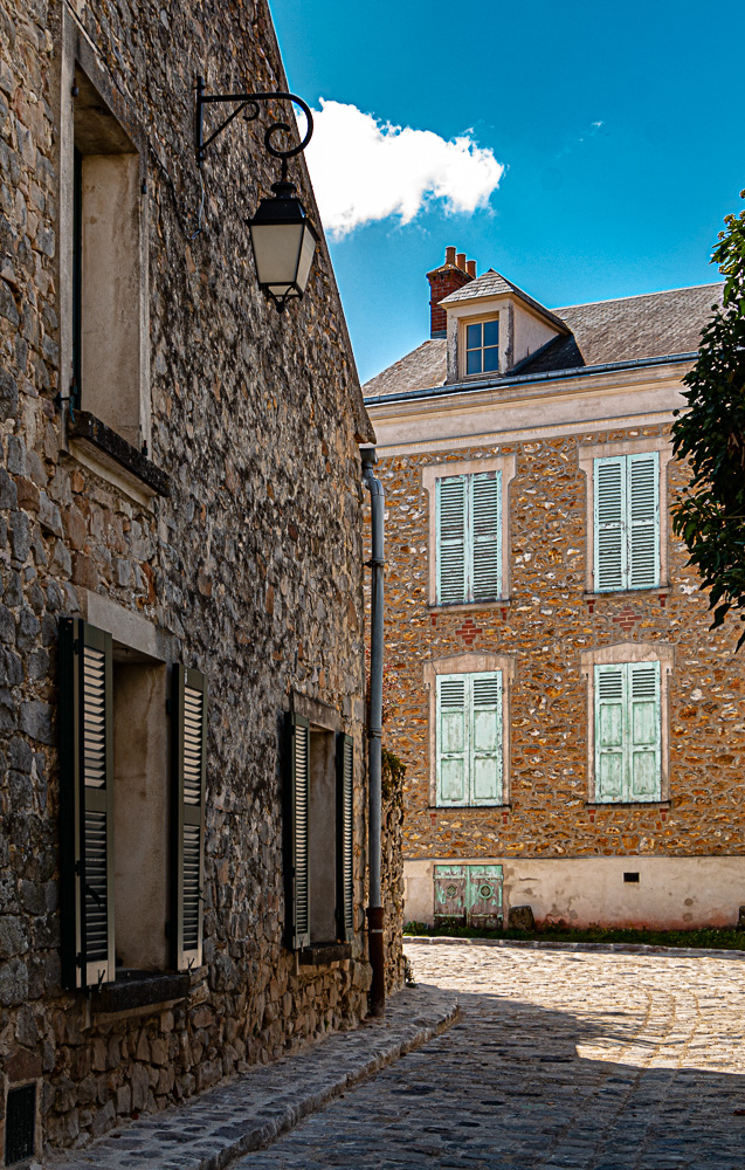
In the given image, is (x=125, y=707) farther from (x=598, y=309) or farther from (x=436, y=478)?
(x=598, y=309)

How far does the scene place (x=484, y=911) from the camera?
19359mm

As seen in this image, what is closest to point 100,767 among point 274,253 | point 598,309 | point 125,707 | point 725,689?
point 125,707

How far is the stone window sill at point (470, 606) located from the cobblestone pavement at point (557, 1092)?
7.24 meters

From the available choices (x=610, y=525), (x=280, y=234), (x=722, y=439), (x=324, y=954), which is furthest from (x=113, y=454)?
(x=610, y=525)

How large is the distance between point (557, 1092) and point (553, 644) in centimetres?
1206

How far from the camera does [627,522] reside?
19047 mm

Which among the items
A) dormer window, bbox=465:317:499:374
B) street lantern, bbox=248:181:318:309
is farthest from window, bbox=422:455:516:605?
street lantern, bbox=248:181:318:309

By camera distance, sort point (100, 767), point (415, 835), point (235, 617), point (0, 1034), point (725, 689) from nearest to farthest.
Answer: point (0, 1034)
point (100, 767)
point (235, 617)
point (725, 689)
point (415, 835)

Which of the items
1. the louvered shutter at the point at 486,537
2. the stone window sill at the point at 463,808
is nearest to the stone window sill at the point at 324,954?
the stone window sill at the point at 463,808

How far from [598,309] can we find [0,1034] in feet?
62.3

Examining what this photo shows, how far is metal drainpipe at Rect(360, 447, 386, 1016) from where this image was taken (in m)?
10.4

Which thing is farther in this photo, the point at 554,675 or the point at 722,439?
the point at 554,675

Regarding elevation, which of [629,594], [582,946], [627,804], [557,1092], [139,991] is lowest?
[582,946]

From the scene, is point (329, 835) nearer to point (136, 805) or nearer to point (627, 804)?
point (136, 805)
